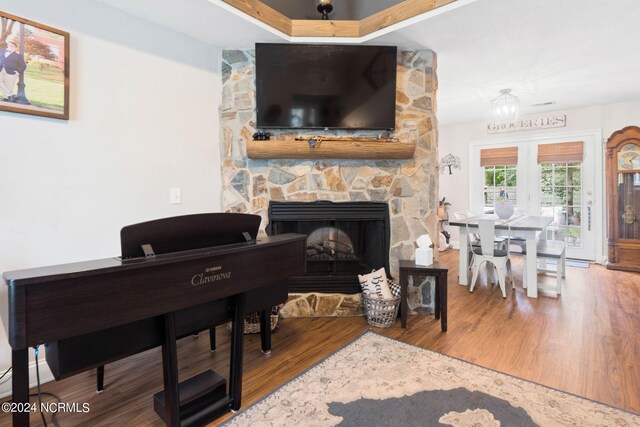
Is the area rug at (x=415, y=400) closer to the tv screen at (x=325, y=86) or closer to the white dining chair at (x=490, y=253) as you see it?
the white dining chair at (x=490, y=253)

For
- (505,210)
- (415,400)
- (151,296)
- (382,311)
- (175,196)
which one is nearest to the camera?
(151,296)

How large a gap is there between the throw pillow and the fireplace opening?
0.63 ft

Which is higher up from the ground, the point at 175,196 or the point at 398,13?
the point at 398,13

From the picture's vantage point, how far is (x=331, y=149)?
2785 mm

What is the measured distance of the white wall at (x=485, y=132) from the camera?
15.9ft

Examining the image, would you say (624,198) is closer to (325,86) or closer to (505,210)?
(505,210)

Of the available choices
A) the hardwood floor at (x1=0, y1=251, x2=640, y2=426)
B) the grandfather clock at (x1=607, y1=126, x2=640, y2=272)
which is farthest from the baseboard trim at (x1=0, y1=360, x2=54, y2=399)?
the grandfather clock at (x1=607, y1=126, x2=640, y2=272)

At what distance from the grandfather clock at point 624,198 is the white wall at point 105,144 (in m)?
5.49

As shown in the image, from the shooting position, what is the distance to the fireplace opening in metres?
2.98

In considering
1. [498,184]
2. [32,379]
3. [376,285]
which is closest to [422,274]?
[376,285]

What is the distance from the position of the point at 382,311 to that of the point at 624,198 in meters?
4.38

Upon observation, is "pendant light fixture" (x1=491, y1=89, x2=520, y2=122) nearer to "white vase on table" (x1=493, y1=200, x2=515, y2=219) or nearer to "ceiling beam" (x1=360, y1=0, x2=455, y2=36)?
"white vase on table" (x1=493, y1=200, x2=515, y2=219)

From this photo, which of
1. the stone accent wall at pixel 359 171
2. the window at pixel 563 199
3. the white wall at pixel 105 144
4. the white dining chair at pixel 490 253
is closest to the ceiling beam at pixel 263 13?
the stone accent wall at pixel 359 171

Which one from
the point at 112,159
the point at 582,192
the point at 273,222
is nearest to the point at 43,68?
the point at 112,159
